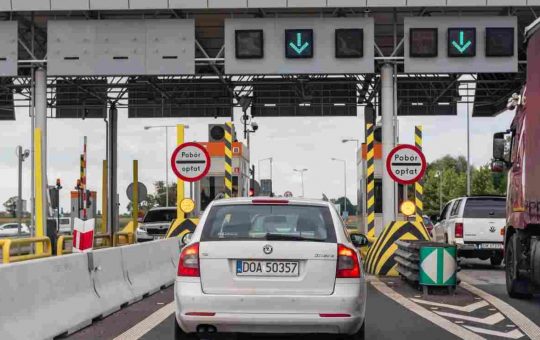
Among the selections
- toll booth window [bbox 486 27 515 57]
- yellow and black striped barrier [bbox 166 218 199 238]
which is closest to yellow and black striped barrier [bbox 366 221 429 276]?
yellow and black striped barrier [bbox 166 218 199 238]

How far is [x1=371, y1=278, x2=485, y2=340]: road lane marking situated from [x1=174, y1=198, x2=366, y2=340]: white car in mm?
2115

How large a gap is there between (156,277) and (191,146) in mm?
3385

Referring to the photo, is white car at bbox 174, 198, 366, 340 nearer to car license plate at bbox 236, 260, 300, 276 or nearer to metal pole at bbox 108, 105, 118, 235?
car license plate at bbox 236, 260, 300, 276

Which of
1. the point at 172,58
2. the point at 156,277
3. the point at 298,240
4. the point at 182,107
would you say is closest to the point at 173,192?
the point at 182,107

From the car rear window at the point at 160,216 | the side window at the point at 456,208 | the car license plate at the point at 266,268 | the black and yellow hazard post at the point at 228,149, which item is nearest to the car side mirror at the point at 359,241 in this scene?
the car license plate at the point at 266,268

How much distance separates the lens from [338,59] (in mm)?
22203

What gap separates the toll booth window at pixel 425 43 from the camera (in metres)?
22.0

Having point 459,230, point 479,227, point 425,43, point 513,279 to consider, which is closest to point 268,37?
point 425,43

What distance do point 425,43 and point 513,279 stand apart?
11.4 metres

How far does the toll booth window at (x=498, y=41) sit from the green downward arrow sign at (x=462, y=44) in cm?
52

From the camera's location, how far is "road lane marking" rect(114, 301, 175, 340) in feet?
27.6

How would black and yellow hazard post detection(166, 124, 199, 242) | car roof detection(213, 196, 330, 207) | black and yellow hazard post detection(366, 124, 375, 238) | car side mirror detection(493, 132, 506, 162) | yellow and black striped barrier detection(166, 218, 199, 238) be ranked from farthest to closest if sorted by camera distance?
1. black and yellow hazard post detection(366, 124, 375, 238)
2. yellow and black striped barrier detection(166, 218, 199, 238)
3. black and yellow hazard post detection(166, 124, 199, 242)
4. car side mirror detection(493, 132, 506, 162)
5. car roof detection(213, 196, 330, 207)

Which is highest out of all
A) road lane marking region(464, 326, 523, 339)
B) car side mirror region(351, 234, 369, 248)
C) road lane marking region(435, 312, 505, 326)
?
car side mirror region(351, 234, 369, 248)

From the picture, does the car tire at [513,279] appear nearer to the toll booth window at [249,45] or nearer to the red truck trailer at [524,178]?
the red truck trailer at [524,178]
